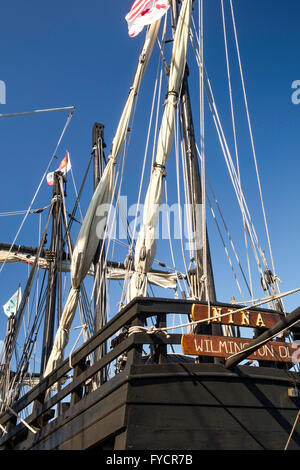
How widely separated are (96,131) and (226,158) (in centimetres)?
875

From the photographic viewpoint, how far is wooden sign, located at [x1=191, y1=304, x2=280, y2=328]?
6746mm

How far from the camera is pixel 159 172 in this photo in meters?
10.1

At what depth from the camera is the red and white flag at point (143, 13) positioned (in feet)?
40.5

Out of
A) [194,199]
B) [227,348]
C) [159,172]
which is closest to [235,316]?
[227,348]

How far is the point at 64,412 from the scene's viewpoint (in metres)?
7.65

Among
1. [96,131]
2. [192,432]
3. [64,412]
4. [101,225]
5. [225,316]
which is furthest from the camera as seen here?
[96,131]

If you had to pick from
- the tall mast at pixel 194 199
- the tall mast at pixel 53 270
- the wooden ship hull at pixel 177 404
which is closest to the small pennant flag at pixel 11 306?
the tall mast at pixel 53 270

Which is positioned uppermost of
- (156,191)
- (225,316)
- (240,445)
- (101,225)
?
(101,225)

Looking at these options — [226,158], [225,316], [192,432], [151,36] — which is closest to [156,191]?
[226,158]

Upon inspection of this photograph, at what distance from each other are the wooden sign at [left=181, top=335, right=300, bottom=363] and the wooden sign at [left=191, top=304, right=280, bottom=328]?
25cm

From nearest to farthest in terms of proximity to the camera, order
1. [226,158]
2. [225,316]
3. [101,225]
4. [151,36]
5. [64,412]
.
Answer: [225,316]
[64,412]
[226,158]
[101,225]
[151,36]

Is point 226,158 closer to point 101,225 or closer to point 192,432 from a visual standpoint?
point 101,225

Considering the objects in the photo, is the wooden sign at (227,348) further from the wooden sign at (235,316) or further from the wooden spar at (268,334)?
the wooden sign at (235,316)

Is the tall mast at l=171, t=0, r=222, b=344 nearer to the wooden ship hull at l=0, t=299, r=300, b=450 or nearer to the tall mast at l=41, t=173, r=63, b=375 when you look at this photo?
the wooden ship hull at l=0, t=299, r=300, b=450
